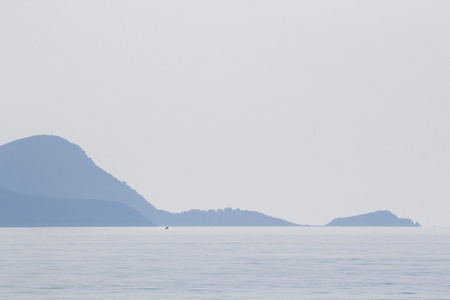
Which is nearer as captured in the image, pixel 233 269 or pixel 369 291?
pixel 369 291

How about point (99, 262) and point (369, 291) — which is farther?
point (99, 262)

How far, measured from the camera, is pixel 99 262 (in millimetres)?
85812

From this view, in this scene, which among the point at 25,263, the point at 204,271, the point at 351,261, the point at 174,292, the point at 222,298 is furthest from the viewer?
the point at 351,261

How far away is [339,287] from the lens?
58.8 meters

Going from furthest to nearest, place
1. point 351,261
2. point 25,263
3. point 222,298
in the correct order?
point 351,261
point 25,263
point 222,298

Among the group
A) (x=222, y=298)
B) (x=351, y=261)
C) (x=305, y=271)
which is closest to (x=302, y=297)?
(x=222, y=298)

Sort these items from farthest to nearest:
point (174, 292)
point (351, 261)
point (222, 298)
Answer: point (351, 261) → point (174, 292) → point (222, 298)

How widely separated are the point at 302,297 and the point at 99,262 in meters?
37.8

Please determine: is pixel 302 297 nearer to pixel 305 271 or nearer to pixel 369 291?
pixel 369 291

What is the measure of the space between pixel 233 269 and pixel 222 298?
24.2m

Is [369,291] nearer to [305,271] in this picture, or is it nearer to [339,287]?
[339,287]

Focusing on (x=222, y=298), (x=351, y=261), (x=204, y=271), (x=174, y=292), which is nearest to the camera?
(x=222, y=298)

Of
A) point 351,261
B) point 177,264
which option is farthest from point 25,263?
point 351,261

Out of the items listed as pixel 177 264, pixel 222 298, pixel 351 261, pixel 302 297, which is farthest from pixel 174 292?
pixel 351 261
